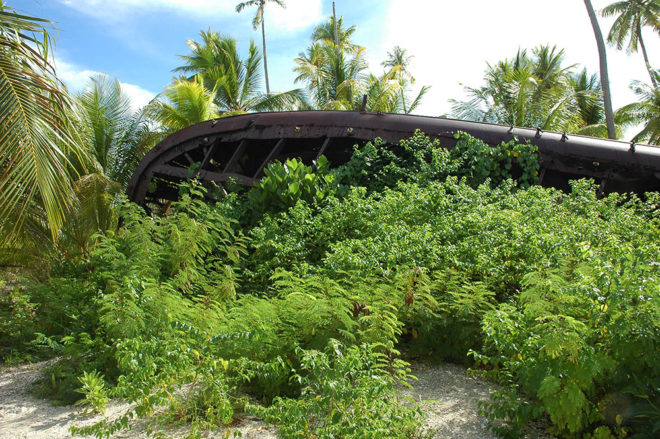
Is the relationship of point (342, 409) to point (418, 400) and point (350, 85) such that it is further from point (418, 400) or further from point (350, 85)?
point (350, 85)

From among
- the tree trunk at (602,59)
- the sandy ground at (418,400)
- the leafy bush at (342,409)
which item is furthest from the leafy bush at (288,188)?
the tree trunk at (602,59)

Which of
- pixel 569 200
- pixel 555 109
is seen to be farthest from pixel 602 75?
pixel 569 200

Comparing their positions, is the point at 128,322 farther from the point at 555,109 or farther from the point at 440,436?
the point at 555,109

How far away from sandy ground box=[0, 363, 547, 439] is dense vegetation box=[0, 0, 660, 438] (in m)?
0.14

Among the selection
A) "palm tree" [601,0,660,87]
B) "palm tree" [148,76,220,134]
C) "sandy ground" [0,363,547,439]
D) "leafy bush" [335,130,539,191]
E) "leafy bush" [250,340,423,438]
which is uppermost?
"palm tree" [601,0,660,87]

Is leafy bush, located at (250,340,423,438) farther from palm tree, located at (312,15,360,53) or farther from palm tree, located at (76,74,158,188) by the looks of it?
palm tree, located at (312,15,360,53)

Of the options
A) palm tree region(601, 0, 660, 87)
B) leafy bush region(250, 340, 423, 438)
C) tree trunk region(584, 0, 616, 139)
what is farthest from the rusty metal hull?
palm tree region(601, 0, 660, 87)

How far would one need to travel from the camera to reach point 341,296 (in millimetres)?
4422

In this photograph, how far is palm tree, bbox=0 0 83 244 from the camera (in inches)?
212

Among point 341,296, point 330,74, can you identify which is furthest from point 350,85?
point 341,296

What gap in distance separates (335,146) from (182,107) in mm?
9320

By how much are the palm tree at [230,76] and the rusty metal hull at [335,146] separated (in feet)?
34.1

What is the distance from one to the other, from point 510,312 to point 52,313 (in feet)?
15.7

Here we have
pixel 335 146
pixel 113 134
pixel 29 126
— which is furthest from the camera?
pixel 113 134
